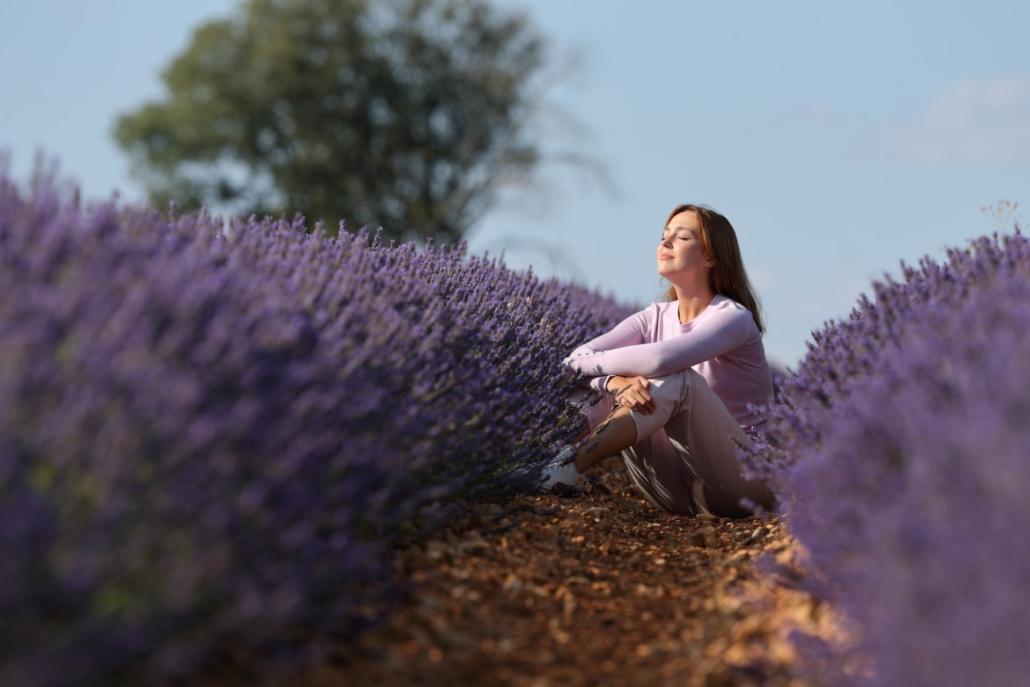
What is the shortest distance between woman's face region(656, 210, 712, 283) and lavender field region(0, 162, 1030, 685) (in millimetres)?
1261

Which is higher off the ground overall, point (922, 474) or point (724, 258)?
point (724, 258)

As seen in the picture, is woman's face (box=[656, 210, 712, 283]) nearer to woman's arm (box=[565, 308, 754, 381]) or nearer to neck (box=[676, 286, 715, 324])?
neck (box=[676, 286, 715, 324])

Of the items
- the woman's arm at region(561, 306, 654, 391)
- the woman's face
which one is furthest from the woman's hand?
the woman's face

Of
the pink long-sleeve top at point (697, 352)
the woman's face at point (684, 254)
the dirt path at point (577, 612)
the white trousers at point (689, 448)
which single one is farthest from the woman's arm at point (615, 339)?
the dirt path at point (577, 612)

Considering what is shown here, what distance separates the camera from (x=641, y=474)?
4.97m

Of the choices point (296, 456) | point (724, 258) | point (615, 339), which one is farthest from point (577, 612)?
point (724, 258)

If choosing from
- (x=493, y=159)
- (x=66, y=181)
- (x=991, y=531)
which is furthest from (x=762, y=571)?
(x=493, y=159)

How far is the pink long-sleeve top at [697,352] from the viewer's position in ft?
14.6

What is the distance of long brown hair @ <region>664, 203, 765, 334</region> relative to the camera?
16.2ft

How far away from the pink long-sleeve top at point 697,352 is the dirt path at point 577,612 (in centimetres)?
71

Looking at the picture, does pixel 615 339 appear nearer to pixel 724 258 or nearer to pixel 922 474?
pixel 724 258

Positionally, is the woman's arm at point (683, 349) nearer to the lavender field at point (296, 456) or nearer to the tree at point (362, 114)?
the lavender field at point (296, 456)

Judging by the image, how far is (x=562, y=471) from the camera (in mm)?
4844

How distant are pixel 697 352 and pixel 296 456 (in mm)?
2502
